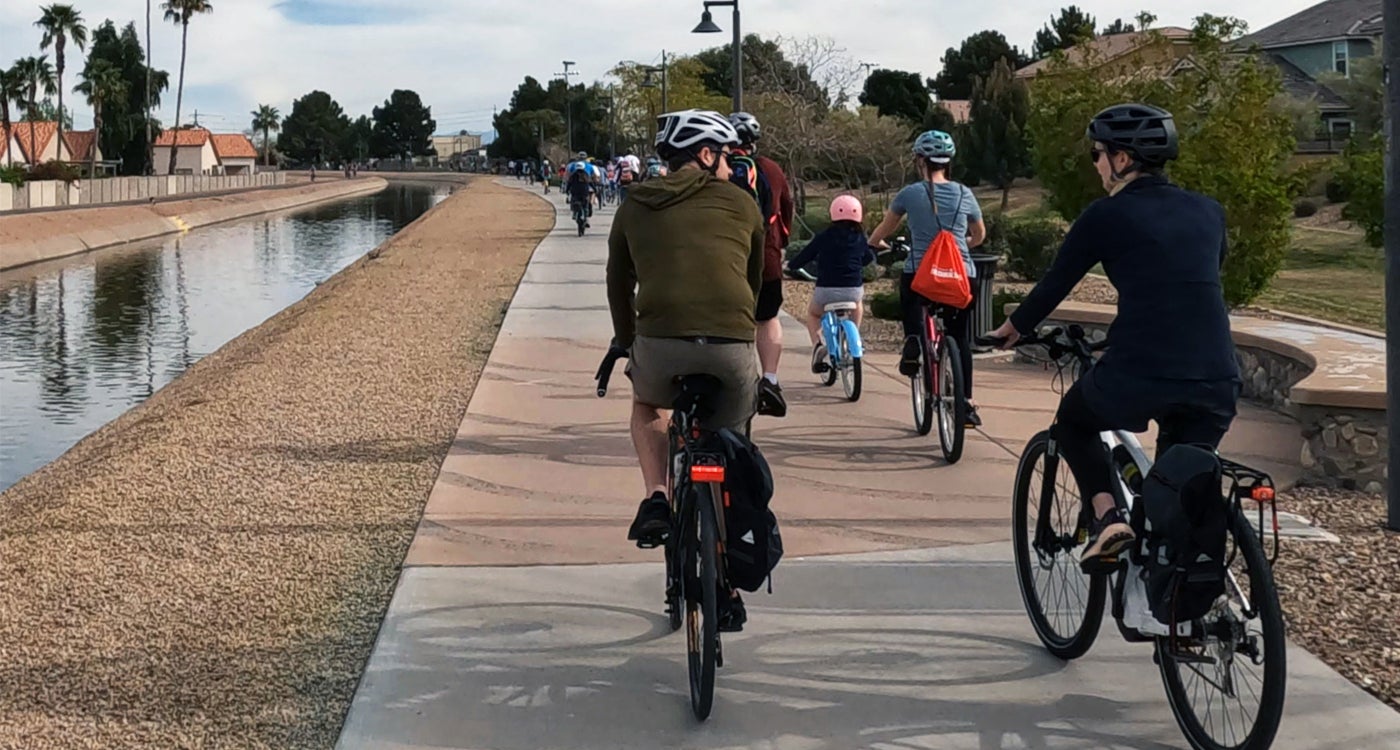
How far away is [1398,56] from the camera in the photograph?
6852 mm

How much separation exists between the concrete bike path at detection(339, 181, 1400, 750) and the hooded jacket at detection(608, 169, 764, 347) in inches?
44.5

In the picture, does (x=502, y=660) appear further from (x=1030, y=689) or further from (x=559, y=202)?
(x=559, y=202)

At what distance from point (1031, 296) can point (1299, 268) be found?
25.1m

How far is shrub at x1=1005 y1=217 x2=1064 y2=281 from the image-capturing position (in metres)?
21.2

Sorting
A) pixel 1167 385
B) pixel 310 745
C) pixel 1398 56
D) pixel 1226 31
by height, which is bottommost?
pixel 310 745

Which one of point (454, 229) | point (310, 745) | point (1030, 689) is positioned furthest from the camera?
point (454, 229)

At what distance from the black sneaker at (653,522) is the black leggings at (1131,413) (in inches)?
50.6

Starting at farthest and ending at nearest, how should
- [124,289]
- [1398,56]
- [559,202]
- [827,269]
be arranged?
[559,202], [124,289], [827,269], [1398,56]

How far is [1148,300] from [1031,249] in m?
17.1

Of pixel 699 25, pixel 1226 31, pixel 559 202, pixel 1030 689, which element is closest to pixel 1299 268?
pixel 1226 31

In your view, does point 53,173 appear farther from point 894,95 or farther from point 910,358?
point 910,358

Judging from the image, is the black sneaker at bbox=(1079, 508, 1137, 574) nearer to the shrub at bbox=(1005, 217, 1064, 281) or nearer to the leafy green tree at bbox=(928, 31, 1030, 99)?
the shrub at bbox=(1005, 217, 1064, 281)

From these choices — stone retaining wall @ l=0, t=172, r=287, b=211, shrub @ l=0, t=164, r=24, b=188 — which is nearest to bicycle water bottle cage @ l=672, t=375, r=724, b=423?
stone retaining wall @ l=0, t=172, r=287, b=211

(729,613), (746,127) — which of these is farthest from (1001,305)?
(729,613)
